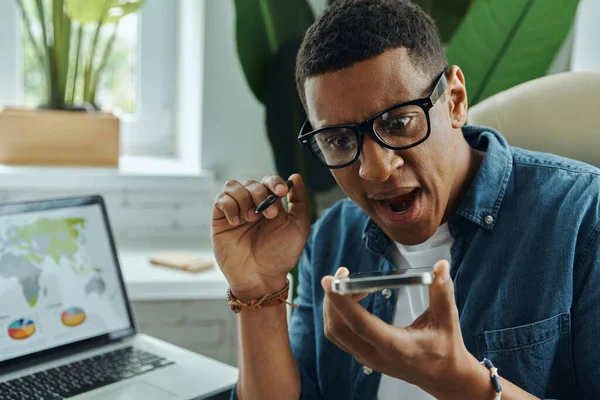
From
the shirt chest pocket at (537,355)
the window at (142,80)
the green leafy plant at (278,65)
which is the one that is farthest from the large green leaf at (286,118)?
the shirt chest pocket at (537,355)

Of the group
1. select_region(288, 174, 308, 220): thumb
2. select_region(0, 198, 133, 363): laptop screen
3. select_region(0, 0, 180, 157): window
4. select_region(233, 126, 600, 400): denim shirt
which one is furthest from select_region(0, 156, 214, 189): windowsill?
select_region(233, 126, 600, 400): denim shirt

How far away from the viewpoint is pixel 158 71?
2.25 m

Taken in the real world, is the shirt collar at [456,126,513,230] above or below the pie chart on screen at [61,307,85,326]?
above

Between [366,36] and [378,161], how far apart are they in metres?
0.16

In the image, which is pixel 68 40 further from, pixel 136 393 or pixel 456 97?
pixel 456 97

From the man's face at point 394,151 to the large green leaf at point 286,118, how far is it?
82 centimetres

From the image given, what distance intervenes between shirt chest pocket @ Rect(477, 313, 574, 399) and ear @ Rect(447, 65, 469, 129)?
0.95ft

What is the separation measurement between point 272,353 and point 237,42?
93 centimetres

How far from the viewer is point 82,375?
1.12 meters

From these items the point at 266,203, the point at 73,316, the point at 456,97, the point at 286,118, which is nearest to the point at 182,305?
the point at 286,118

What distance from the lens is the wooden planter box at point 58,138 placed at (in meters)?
1.91

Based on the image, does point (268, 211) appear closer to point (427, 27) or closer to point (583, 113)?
point (427, 27)

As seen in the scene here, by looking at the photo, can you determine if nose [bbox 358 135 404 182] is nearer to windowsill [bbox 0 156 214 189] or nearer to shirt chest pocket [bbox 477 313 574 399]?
shirt chest pocket [bbox 477 313 574 399]

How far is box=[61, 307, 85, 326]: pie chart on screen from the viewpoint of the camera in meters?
1.21
